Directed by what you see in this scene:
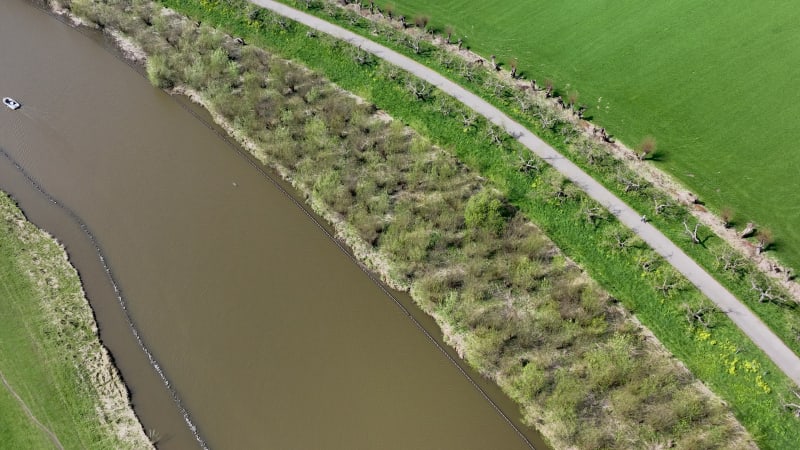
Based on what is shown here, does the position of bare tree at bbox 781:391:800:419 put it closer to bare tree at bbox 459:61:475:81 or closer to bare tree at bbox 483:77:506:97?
bare tree at bbox 483:77:506:97

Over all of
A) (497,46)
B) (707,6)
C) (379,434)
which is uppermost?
(707,6)

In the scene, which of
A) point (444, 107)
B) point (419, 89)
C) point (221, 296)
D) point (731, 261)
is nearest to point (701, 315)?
point (731, 261)

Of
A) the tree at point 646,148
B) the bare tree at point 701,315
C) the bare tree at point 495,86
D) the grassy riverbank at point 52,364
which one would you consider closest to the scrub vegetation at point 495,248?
the bare tree at point 701,315

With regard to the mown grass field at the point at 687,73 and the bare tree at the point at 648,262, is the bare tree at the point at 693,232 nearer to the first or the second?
the mown grass field at the point at 687,73

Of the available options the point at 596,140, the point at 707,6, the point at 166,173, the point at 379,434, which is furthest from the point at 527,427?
the point at 707,6

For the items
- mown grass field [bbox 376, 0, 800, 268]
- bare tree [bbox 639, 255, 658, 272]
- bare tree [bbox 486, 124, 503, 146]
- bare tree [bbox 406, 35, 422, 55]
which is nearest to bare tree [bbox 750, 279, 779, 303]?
mown grass field [bbox 376, 0, 800, 268]

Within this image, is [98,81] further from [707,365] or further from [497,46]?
[707,365]
